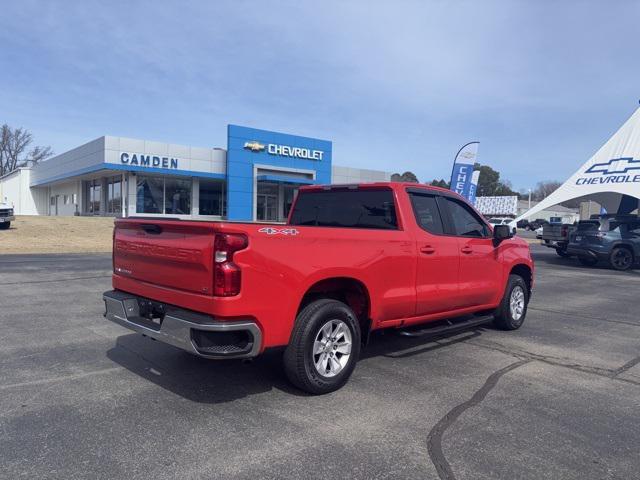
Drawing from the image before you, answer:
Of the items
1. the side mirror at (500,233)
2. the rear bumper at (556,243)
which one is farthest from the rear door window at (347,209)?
the rear bumper at (556,243)

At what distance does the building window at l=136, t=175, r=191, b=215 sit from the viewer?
108ft

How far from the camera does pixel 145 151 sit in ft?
103

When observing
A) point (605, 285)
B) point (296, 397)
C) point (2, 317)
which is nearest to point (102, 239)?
point (2, 317)

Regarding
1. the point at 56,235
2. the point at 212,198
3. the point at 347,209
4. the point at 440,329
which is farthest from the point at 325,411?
the point at 212,198

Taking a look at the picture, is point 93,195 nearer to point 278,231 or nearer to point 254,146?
point 254,146

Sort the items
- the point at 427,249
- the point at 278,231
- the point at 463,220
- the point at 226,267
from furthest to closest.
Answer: the point at 463,220, the point at 427,249, the point at 278,231, the point at 226,267

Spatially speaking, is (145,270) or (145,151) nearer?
(145,270)

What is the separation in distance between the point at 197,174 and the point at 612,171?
2375cm

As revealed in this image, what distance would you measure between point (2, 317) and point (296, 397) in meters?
5.22

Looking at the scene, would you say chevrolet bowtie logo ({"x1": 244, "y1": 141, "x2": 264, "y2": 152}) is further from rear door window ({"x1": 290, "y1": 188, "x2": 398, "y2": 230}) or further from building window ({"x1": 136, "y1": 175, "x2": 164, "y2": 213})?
rear door window ({"x1": 290, "y1": 188, "x2": 398, "y2": 230})

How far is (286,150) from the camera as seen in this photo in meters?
37.0

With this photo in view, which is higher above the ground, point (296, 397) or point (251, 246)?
point (251, 246)

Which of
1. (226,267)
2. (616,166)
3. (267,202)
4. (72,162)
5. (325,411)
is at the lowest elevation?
(325,411)

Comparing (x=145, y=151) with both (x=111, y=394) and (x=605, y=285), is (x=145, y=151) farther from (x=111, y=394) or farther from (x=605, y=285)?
(x=111, y=394)
